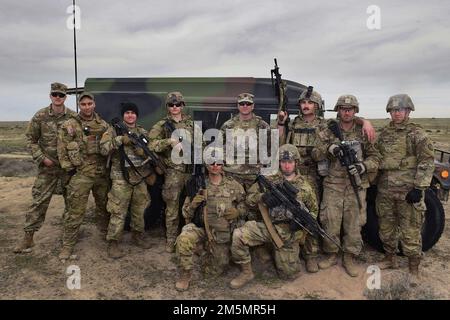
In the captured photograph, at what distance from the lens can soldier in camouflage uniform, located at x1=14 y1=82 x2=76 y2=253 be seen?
16.4 feet

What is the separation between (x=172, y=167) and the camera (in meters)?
4.96

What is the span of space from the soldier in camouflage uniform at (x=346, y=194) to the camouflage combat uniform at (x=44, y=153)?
3409 millimetres

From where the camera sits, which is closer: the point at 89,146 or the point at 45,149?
the point at 89,146

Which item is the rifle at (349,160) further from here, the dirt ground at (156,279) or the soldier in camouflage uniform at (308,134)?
the dirt ground at (156,279)

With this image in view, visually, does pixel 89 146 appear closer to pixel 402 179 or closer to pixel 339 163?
pixel 339 163

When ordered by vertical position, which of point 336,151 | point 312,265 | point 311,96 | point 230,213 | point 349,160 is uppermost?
point 311,96

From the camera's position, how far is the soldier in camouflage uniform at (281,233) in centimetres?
426

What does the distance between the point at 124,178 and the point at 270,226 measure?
77.9 inches

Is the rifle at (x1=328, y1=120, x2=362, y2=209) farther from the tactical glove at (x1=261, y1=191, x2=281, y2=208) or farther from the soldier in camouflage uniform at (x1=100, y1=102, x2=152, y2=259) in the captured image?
the soldier in camouflage uniform at (x1=100, y1=102, x2=152, y2=259)

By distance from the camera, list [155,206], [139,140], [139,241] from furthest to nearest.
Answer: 1. [155,206]
2. [139,241]
3. [139,140]

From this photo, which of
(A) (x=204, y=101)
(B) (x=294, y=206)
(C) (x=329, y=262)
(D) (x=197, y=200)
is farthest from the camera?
(A) (x=204, y=101)

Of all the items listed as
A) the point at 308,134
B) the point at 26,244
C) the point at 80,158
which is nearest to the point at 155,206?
the point at 80,158
